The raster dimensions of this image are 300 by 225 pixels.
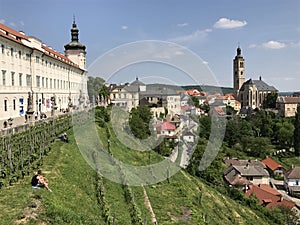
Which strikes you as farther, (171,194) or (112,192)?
(171,194)

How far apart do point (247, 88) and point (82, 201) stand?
110 metres

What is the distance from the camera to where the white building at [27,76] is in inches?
1051

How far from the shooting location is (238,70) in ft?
391

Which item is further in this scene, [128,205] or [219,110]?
[219,110]

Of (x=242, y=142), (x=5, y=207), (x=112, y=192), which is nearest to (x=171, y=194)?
(x=112, y=192)

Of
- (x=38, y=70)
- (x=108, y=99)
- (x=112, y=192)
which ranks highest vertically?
(x=38, y=70)

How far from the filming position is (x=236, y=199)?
26766mm

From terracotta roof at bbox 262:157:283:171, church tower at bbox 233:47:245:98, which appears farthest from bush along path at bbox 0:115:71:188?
church tower at bbox 233:47:245:98

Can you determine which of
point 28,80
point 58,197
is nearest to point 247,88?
point 28,80

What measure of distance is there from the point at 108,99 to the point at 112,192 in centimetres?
3100

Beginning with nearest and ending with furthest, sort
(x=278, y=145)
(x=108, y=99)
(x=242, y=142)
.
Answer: (x=108, y=99), (x=242, y=142), (x=278, y=145)

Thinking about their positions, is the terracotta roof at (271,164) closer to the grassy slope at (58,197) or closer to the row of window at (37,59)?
the row of window at (37,59)

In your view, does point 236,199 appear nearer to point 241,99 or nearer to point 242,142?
point 242,142

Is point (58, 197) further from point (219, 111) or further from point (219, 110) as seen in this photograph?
point (219, 110)
